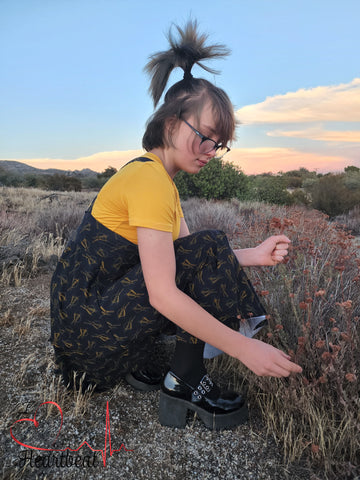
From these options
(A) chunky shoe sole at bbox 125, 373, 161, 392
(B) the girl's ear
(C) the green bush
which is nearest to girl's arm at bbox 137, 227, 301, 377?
(B) the girl's ear

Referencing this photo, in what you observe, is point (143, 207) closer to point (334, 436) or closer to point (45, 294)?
point (334, 436)

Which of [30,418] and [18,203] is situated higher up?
[18,203]

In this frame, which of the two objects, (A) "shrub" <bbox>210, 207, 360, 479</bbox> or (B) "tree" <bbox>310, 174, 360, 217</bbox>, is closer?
(A) "shrub" <bbox>210, 207, 360, 479</bbox>

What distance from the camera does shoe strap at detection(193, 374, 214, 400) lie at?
168cm

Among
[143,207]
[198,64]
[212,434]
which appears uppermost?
[198,64]

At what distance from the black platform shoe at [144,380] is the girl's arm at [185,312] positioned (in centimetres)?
72

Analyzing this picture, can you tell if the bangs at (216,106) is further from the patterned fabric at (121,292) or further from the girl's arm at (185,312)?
the girl's arm at (185,312)

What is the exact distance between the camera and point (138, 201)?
4.38 ft

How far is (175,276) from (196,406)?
64cm

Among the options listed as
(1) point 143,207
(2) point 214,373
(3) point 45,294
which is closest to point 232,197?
(3) point 45,294

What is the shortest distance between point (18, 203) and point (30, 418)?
29.7 feet

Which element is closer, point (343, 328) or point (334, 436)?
point (334, 436)

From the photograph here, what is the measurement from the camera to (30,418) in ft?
5.44

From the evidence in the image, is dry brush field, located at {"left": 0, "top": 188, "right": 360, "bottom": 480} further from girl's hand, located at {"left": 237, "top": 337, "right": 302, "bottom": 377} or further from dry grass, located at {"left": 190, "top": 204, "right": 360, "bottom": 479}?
girl's hand, located at {"left": 237, "top": 337, "right": 302, "bottom": 377}
